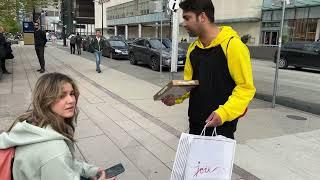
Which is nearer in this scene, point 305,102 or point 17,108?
point 17,108

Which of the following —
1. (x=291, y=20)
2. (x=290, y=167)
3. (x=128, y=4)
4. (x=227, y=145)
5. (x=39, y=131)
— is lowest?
(x=290, y=167)

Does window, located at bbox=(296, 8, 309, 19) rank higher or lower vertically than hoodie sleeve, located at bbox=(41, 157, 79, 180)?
higher

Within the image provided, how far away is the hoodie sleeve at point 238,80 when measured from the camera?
8.13 feet

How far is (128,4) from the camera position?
243ft

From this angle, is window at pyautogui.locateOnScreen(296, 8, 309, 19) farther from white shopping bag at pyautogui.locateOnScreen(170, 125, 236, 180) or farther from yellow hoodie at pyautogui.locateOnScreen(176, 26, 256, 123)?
white shopping bag at pyautogui.locateOnScreen(170, 125, 236, 180)

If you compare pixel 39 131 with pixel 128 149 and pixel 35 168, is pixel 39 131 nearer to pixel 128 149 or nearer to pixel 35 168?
pixel 35 168

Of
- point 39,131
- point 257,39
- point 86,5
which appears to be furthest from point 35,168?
point 86,5

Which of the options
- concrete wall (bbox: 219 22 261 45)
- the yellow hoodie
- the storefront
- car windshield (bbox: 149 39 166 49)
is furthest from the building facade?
the yellow hoodie

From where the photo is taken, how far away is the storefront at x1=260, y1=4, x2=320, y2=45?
2886 centimetres

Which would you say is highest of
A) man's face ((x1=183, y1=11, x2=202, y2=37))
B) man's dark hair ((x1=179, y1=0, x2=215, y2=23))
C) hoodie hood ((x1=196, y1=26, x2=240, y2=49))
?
man's dark hair ((x1=179, y1=0, x2=215, y2=23))

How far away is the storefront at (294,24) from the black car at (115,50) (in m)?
15.7

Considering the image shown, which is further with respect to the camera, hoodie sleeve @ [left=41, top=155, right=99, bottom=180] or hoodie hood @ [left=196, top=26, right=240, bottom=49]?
hoodie hood @ [left=196, top=26, right=240, bottom=49]

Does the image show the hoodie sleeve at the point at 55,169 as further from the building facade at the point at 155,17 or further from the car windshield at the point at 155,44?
the car windshield at the point at 155,44

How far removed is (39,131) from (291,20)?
3233cm
